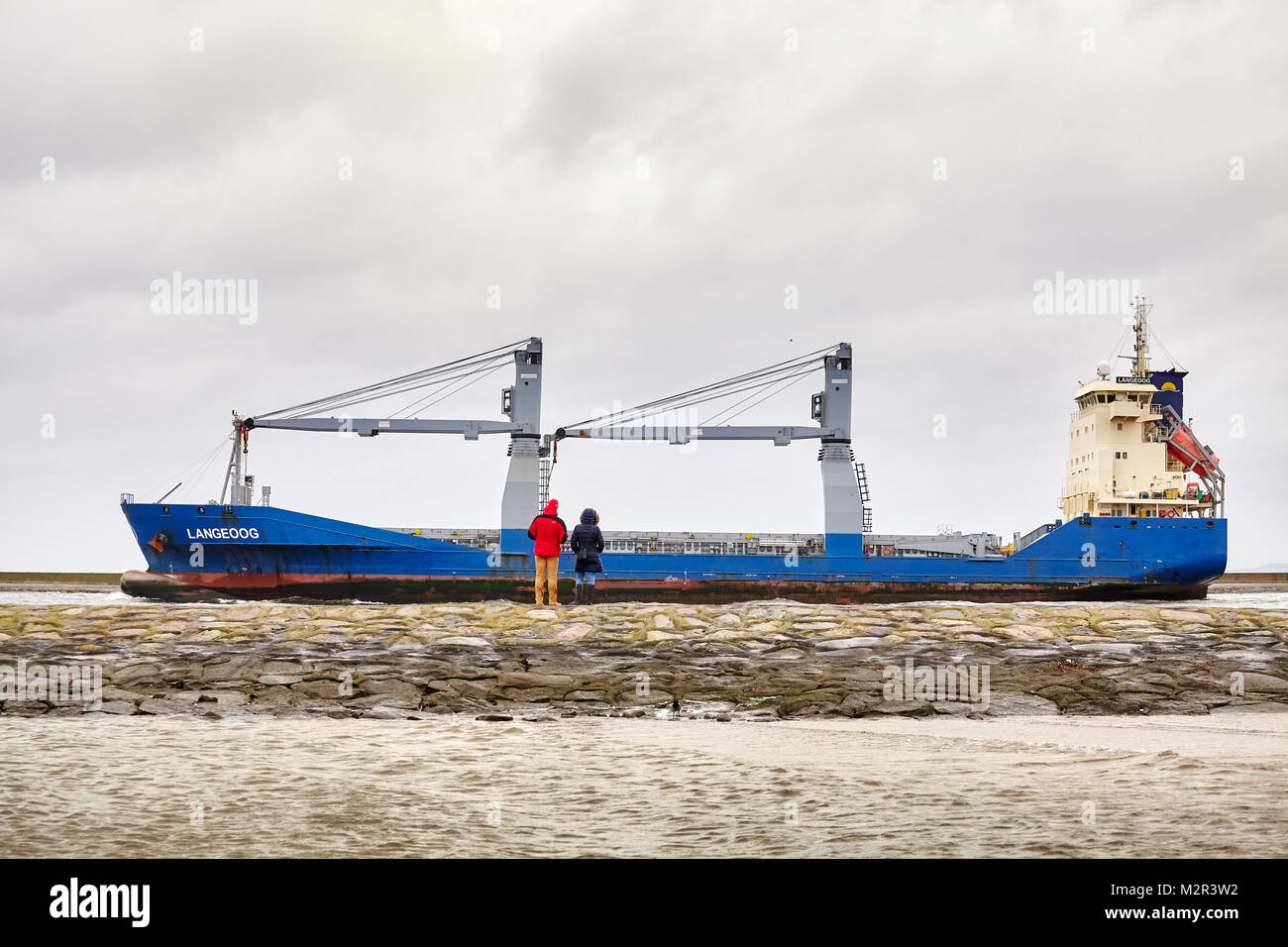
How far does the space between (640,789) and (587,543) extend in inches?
382

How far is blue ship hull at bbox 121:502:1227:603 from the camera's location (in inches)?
1172

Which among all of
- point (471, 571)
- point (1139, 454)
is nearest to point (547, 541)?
point (471, 571)

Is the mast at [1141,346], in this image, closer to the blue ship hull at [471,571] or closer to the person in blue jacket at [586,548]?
the blue ship hull at [471,571]

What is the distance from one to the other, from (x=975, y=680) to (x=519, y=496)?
2322 cm

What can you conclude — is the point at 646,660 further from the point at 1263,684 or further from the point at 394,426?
the point at 394,426

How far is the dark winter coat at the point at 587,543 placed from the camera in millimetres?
14492

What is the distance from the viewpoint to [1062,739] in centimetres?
632

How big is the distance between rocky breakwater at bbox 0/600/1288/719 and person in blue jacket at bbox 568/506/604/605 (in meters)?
1.57

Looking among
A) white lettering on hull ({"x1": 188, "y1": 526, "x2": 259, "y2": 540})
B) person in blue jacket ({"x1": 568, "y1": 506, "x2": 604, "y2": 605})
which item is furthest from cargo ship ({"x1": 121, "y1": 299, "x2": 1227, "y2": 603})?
person in blue jacket ({"x1": 568, "y1": 506, "x2": 604, "y2": 605})

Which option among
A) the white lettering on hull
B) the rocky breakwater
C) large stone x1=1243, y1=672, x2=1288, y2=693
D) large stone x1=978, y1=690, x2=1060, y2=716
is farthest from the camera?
the white lettering on hull

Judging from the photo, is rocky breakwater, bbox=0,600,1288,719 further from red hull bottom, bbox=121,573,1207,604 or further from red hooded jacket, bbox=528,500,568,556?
red hull bottom, bbox=121,573,1207,604

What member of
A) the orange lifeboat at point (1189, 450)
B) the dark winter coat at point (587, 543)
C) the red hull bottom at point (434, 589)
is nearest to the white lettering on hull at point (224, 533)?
the red hull bottom at point (434, 589)
